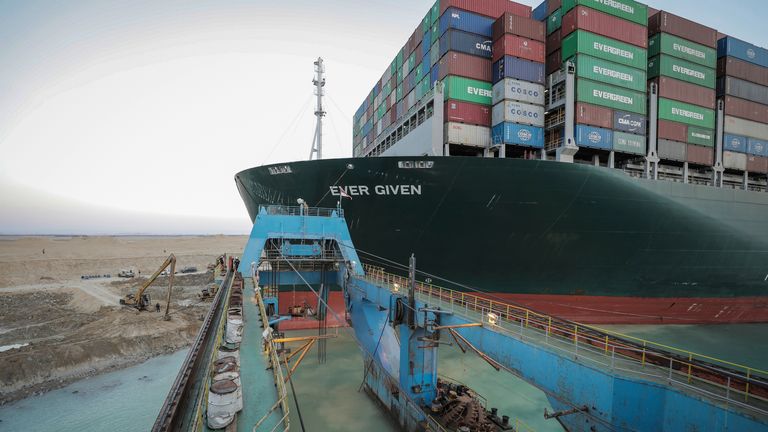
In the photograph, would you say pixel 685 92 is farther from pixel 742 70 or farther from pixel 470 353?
pixel 470 353

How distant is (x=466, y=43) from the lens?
23.8m

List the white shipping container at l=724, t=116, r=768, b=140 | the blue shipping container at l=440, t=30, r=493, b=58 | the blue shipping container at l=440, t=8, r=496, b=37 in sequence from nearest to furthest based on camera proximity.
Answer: the blue shipping container at l=440, t=30, r=493, b=58 < the blue shipping container at l=440, t=8, r=496, b=37 < the white shipping container at l=724, t=116, r=768, b=140

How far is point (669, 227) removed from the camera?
22297 millimetres

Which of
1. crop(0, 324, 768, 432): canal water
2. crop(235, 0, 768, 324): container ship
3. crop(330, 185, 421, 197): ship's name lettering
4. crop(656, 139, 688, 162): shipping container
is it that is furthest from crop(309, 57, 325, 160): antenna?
crop(656, 139, 688, 162): shipping container

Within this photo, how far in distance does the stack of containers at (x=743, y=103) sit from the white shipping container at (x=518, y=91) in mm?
18973

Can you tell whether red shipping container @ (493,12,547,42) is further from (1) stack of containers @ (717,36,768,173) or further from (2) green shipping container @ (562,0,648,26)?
(1) stack of containers @ (717,36,768,173)

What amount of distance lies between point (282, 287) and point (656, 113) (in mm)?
30888

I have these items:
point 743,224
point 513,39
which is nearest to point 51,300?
point 513,39

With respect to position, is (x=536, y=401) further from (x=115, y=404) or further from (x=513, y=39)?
(x=513, y=39)

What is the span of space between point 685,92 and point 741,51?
1026 cm

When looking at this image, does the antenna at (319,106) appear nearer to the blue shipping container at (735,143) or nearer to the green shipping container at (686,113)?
the green shipping container at (686,113)

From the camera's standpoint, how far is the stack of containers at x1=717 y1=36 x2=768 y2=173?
29.1 metres

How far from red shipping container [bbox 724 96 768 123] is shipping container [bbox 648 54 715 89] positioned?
8.38ft

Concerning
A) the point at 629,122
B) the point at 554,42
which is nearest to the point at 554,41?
the point at 554,42
